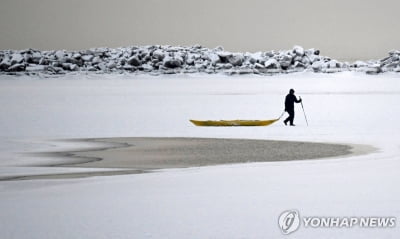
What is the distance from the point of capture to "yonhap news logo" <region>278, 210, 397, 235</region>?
9938 millimetres

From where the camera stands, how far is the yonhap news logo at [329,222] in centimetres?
994

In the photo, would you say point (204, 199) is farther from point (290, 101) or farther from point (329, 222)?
point (290, 101)

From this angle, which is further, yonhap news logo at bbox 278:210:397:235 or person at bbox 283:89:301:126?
person at bbox 283:89:301:126

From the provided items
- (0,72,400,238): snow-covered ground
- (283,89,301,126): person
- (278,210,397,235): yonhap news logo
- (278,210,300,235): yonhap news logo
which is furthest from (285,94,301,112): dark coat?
(278,210,397,235): yonhap news logo

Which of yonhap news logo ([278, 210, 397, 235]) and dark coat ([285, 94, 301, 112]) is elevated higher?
dark coat ([285, 94, 301, 112])

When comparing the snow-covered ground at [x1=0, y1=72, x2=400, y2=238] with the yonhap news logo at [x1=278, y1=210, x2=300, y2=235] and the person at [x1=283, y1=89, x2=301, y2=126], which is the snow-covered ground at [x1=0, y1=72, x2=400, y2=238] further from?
the person at [x1=283, y1=89, x2=301, y2=126]

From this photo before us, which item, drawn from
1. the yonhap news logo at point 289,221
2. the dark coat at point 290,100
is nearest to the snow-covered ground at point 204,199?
the yonhap news logo at point 289,221

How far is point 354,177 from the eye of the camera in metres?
14.0

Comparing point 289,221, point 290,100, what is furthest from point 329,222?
point 290,100

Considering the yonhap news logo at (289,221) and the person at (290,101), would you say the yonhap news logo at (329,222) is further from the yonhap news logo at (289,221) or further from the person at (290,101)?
the person at (290,101)

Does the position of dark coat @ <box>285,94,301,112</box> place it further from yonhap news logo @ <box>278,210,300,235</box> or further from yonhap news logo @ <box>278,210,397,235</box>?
yonhap news logo @ <box>278,210,397,235</box>

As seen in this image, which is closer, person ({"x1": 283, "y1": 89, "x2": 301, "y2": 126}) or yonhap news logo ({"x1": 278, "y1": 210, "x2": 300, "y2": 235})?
→ yonhap news logo ({"x1": 278, "y1": 210, "x2": 300, "y2": 235})

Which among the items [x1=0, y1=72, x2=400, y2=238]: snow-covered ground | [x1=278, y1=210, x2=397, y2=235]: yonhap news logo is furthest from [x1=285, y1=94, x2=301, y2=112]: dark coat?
[x1=278, y1=210, x2=397, y2=235]: yonhap news logo

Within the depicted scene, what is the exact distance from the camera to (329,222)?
10.1m
